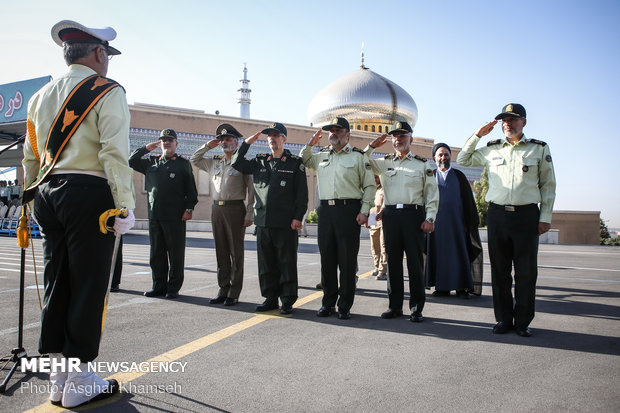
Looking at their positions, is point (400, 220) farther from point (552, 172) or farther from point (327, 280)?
point (552, 172)

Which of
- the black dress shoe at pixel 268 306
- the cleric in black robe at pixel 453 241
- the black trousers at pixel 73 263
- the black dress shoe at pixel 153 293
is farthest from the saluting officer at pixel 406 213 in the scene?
the black trousers at pixel 73 263

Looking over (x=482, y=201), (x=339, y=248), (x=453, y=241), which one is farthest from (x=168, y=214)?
(x=482, y=201)

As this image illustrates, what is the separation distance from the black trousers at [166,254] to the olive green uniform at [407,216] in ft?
8.56

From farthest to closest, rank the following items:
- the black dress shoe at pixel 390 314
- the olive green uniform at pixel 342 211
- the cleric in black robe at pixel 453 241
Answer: the cleric in black robe at pixel 453 241, the olive green uniform at pixel 342 211, the black dress shoe at pixel 390 314

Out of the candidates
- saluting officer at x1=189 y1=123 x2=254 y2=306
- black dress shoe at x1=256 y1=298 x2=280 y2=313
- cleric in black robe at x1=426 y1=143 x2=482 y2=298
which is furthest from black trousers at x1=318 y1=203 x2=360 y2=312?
cleric in black robe at x1=426 y1=143 x2=482 y2=298

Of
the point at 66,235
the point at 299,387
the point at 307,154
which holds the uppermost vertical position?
the point at 307,154

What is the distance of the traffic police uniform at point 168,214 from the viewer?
591cm

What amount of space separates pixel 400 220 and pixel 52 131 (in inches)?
134

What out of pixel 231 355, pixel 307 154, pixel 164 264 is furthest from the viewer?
pixel 164 264

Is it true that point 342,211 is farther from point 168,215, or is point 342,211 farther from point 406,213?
point 168,215

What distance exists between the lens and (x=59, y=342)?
2.74m

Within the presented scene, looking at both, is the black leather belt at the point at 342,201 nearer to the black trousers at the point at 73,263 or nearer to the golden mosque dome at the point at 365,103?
the black trousers at the point at 73,263

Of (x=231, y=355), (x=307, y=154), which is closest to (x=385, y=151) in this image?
(x=307, y=154)

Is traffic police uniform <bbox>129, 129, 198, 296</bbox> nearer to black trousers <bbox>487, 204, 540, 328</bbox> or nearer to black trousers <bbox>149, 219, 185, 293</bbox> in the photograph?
black trousers <bbox>149, 219, 185, 293</bbox>
